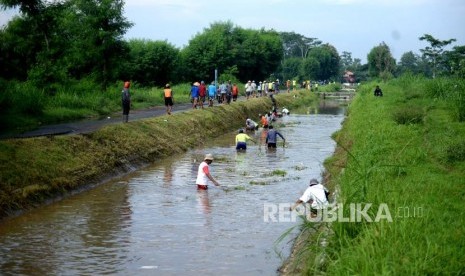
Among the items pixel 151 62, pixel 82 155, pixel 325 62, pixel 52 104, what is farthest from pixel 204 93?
pixel 325 62

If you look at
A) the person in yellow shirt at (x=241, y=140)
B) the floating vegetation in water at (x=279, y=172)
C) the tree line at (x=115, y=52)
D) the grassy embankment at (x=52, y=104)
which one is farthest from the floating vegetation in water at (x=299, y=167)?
the tree line at (x=115, y=52)

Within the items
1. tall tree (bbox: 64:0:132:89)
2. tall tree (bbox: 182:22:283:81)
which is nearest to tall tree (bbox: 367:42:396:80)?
tall tree (bbox: 182:22:283:81)

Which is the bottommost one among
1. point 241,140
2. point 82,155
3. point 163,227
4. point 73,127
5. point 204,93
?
point 163,227

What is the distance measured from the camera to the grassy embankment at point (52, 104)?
26094 millimetres

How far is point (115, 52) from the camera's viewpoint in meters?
41.3

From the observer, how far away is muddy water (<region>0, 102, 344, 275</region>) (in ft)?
38.1

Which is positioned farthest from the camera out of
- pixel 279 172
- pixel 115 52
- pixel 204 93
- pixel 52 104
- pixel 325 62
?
pixel 325 62

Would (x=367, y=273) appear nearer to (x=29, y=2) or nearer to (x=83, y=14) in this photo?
(x=29, y=2)

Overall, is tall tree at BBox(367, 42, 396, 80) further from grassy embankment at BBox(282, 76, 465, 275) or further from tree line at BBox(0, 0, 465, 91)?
grassy embankment at BBox(282, 76, 465, 275)

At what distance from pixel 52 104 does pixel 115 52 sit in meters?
10.9

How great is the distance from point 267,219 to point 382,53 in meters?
73.3

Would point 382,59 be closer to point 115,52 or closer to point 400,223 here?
point 115,52

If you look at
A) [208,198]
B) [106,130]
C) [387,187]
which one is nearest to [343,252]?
[387,187]

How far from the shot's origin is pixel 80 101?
3353 centimetres
